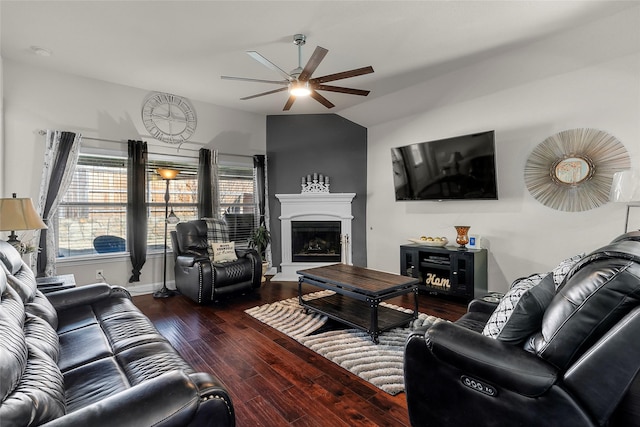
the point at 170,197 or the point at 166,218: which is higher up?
the point at 170,197

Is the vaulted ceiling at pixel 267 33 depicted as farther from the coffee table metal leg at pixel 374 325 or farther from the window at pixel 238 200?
the coffee table metal leg at pixel 374 325

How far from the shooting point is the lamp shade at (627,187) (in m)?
2.61

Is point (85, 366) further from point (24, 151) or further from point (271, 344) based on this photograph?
point (24, 151)

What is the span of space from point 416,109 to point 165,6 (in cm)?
339

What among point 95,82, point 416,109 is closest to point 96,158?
point 95,82

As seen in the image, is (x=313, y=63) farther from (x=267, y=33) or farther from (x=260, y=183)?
(x=260, y=183)

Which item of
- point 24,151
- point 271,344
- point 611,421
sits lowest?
point 271,344

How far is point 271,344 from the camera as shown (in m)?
2.83

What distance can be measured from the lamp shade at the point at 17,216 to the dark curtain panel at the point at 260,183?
10.2 feet

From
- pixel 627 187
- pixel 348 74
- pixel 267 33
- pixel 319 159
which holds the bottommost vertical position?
pixel 627 187

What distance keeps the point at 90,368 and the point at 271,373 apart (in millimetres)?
1179

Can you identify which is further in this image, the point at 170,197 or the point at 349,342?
the point at 170,197

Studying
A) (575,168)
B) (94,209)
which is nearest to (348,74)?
(575,168)

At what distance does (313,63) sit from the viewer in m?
2.57
